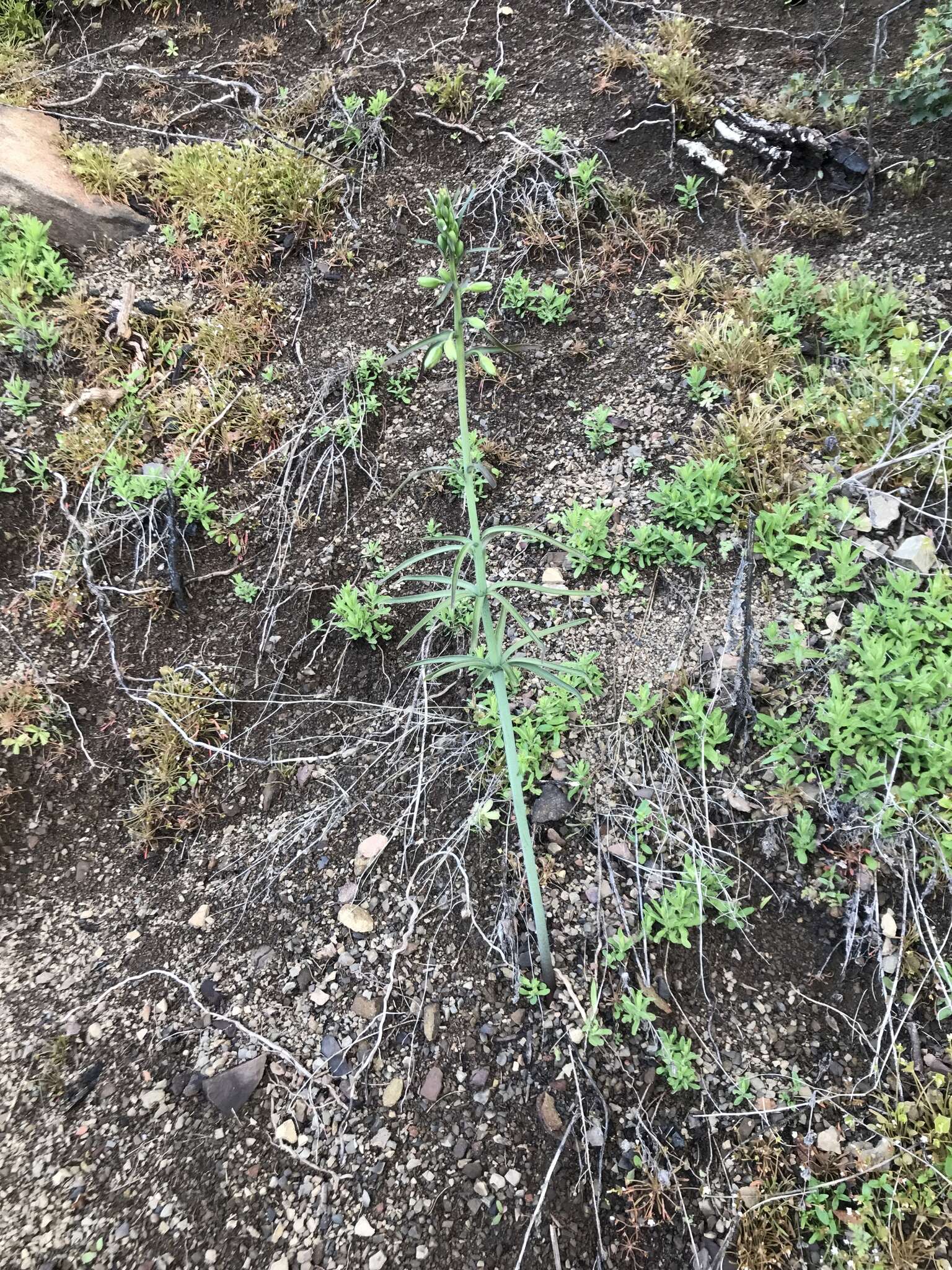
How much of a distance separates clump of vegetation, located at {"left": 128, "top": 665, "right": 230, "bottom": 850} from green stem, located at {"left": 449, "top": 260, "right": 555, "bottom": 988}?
1509 millimetres

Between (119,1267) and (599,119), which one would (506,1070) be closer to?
(119,1267)

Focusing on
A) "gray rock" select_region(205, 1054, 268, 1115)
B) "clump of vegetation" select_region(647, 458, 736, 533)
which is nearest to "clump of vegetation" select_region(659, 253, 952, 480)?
"clump of vegetation" select_region(647, 458, 736, 533)

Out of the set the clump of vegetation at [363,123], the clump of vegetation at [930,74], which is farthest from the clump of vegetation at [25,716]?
the clump of vegetation at [930,74]

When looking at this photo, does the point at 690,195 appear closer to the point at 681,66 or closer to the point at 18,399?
the point at 681,66

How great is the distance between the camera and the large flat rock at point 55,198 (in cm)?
413

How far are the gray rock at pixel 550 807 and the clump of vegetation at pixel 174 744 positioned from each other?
4.48 ft

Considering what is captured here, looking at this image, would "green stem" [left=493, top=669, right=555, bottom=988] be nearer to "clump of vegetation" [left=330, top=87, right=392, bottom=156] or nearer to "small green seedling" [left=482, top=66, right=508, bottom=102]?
"clump of vegetation" [left=330, top=87, right=392, bottom=156]

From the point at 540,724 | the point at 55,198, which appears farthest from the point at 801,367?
the point at 55,198

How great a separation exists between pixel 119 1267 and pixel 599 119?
558 centimetres

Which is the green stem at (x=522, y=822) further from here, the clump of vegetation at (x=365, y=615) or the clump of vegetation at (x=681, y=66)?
the clump of vegetation at (x=681, y=66)

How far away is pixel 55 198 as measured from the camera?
165 inches

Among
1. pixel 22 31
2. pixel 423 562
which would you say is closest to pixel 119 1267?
pixel 423 562

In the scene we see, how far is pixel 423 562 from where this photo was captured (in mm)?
3225

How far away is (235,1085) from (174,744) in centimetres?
130
